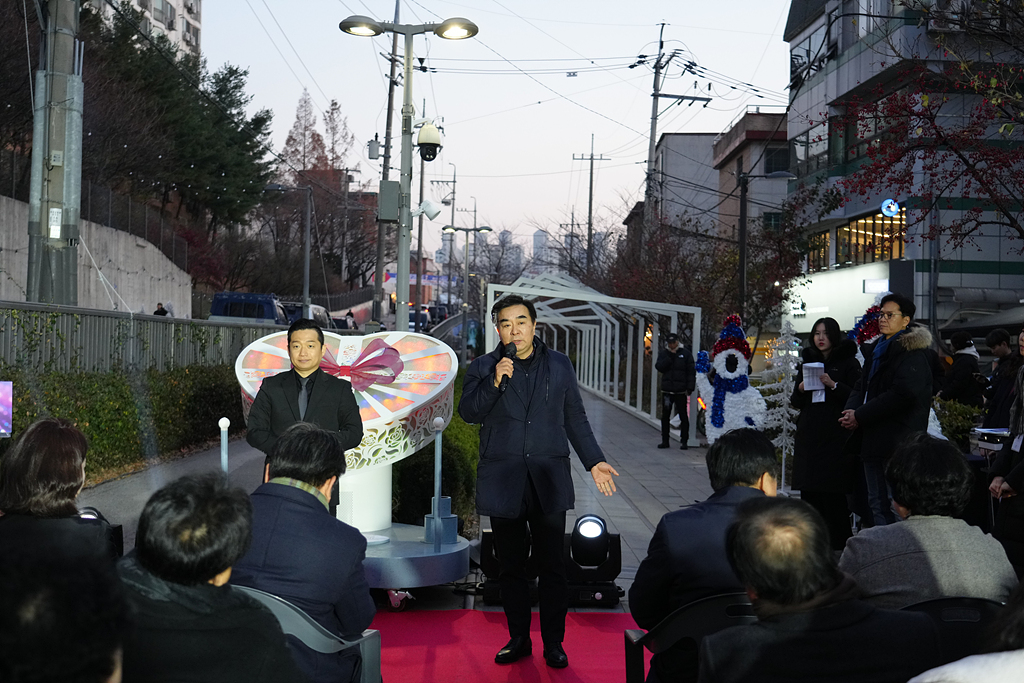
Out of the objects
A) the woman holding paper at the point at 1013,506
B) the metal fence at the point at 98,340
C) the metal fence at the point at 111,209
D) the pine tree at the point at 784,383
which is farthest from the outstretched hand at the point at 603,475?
the metal fence at the point at 111,209

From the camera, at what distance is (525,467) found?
4.64 meters

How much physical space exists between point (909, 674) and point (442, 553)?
3.65 m

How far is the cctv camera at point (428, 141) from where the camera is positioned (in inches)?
603

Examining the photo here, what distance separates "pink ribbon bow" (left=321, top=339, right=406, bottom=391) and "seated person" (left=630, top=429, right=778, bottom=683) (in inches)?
120

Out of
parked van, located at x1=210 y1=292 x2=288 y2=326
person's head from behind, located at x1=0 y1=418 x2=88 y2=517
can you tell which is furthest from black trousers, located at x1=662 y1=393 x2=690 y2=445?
parked van, located at x1=210 y1=292 x2=288 y2=326

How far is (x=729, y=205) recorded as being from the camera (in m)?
44.7

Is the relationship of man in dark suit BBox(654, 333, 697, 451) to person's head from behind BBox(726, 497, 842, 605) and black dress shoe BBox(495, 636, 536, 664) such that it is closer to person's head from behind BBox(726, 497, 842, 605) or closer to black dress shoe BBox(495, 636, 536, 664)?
black dress shoe BBox(495, 636, 536, 664)

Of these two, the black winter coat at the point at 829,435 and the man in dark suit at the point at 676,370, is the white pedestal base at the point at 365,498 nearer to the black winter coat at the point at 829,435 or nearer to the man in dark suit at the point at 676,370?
the black winter coat at the point at 829,435

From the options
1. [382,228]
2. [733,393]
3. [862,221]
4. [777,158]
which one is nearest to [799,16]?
[777,158]

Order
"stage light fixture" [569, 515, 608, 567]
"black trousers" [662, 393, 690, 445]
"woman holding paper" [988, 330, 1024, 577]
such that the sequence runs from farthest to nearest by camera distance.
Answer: "black trousers" [662, 393, 690, 445] → "stage light fixture" [569, 515, 608, 567] → "woman holding paper" [988, 330, 1024, 577]

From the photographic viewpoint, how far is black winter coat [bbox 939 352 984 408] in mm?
10484

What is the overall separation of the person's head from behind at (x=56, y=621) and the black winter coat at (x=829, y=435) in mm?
5717

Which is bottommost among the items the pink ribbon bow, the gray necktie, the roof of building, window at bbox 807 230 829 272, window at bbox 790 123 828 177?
the gray necktie

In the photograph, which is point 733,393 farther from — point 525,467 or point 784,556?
point 784,556
